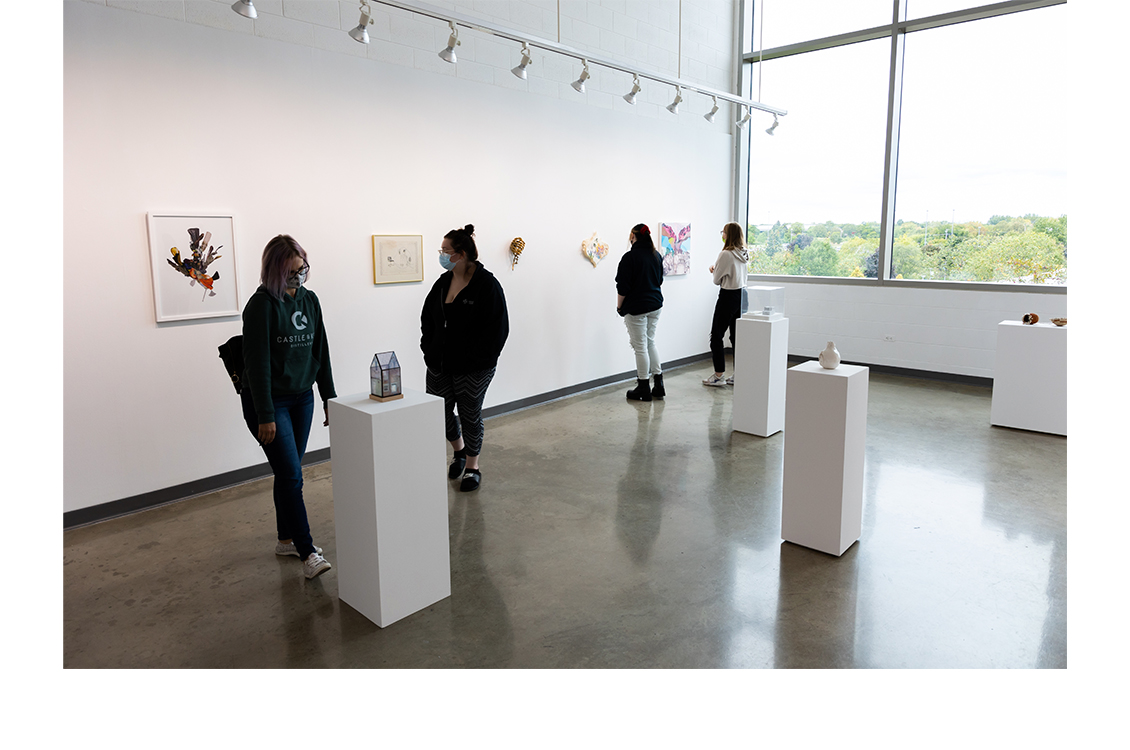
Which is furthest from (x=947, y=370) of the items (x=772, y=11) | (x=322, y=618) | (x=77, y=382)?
(x=77, y=382)

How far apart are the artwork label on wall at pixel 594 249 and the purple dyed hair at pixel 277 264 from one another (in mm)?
4184

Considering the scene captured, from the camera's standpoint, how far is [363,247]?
5.15 meters

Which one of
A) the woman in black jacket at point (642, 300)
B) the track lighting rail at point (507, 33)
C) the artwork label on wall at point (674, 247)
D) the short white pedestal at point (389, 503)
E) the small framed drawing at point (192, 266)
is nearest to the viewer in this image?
the short white pedestal at point (389, 503)

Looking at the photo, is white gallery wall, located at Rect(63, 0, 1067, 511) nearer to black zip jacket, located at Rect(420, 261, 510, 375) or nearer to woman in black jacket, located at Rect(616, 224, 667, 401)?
woman in black jacket, located at Rect(616, 224, 667, 401)

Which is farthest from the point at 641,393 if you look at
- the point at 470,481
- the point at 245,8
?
the point at 245,8

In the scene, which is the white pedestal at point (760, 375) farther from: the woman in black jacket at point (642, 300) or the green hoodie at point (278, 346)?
the green hoodie at point (278, 346)

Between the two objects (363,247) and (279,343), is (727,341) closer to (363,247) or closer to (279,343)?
(363,247)

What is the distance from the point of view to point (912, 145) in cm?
772

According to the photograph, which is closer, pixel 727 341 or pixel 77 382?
pixel 77 382

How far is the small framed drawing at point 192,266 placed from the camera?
413cm

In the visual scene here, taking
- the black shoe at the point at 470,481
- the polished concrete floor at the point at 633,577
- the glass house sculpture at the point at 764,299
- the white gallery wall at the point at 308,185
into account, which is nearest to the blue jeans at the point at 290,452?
the polished concrete floor at the point at 633,577

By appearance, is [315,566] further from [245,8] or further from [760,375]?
[760,375]

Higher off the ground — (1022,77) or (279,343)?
(1022,77)
